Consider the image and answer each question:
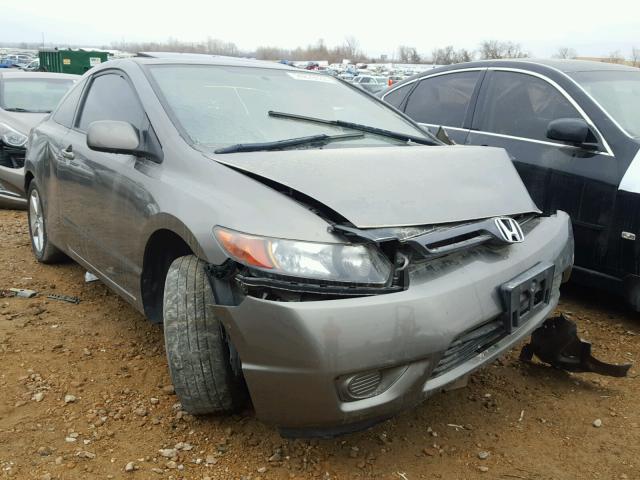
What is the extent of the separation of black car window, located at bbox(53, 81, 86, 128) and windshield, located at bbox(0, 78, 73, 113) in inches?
148

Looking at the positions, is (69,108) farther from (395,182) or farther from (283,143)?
(395,182)

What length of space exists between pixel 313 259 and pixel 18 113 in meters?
6.57

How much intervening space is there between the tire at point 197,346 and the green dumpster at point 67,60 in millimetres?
23527

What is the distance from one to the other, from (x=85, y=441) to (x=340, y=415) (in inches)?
44.0

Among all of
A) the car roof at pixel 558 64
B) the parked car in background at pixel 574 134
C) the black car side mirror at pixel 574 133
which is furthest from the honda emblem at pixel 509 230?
the car roof at pixel 558 64

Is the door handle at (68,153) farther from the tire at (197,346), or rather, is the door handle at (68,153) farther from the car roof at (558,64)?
the car roof at (558,64)

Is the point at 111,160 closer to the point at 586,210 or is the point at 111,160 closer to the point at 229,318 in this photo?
the point at 229,318

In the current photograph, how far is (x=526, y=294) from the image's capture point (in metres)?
2.34

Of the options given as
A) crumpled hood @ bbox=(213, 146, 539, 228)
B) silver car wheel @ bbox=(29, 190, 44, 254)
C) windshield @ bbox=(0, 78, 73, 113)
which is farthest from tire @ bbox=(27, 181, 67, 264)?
windshield @ bbox=(0, 78, 73, 113)

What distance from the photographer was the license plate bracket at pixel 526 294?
2.20 m

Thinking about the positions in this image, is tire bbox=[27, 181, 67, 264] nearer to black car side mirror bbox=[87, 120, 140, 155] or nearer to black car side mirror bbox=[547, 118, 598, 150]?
black car side mirror bbox=[87, 120, 140, 155]

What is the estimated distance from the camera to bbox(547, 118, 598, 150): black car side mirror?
3.72m

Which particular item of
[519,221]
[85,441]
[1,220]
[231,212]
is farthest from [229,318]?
→ [1,220]

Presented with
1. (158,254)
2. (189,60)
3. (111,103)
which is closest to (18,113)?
(111,103)
